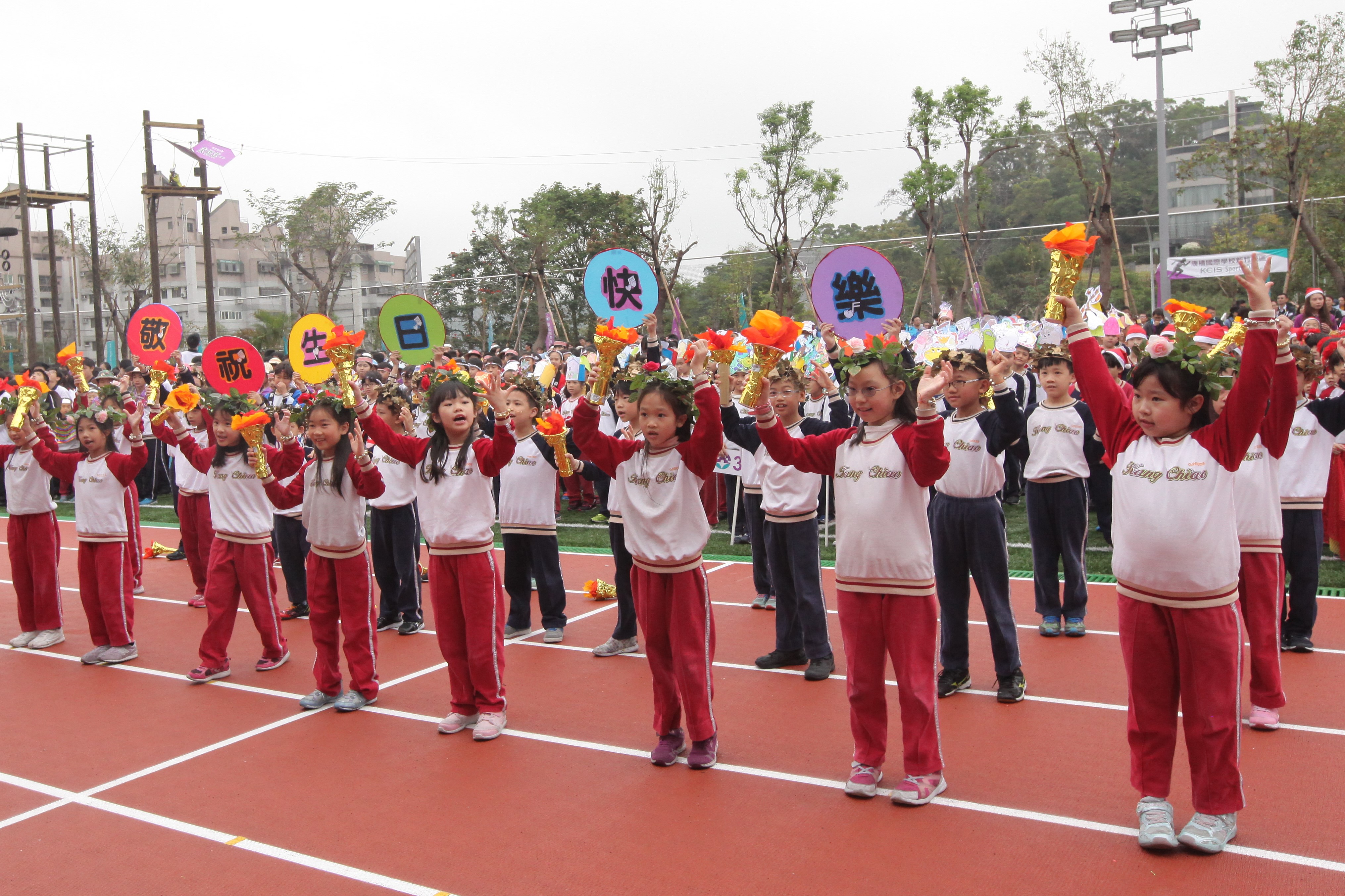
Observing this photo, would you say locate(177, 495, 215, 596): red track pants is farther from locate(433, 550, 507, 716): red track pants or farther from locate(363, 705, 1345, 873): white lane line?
locate(433, 550, 507, 716): red track pants

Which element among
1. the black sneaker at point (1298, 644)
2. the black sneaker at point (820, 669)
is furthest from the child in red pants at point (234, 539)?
the black sneaker at point (1298, 644)

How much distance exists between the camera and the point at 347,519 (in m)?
6.16

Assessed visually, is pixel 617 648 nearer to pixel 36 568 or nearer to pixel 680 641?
pixel 680 641

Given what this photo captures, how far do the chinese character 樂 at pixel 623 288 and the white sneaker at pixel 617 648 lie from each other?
2482 millimetres

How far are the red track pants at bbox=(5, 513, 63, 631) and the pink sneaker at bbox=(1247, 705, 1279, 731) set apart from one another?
814 centimetres

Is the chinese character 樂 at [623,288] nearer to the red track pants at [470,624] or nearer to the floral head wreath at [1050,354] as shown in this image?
the red track pants at [470,624]

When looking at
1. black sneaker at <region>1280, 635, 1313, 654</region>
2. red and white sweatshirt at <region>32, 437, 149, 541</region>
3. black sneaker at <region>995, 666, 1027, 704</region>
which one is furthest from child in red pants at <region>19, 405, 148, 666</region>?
black sneaker at <region>1280, 635, 1313, 654</region>

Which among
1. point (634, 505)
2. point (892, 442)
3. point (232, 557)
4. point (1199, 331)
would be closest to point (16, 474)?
point (232, 557)

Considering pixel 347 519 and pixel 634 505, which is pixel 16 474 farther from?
pixel 634 505

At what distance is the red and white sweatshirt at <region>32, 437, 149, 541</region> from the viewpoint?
7383 mm

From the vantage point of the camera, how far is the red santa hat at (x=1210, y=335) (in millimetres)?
4734

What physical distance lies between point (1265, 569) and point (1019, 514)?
6.90 m

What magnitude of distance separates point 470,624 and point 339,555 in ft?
3.64

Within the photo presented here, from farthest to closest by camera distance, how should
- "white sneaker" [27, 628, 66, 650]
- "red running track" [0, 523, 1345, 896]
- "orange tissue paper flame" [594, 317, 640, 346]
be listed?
"white sneaker" [27, 628, 66, 650]
"orange tissue paper flame" [594, 317, 640, 346]
"red running track" [0, 523, 1345, 896]
